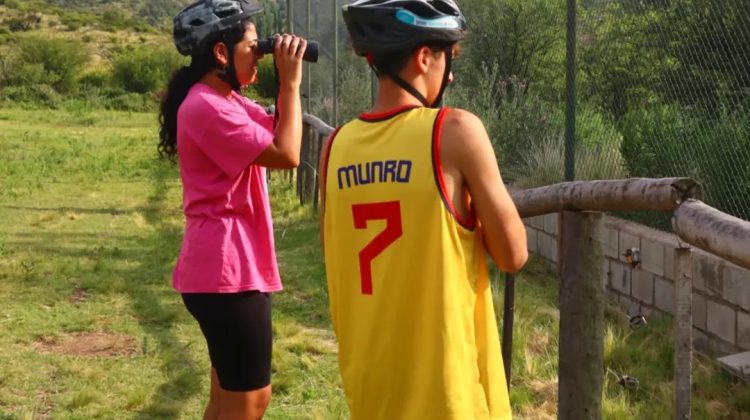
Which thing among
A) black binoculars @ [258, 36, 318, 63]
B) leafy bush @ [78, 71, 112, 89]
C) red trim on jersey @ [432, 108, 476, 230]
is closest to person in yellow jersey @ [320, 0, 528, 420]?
red trim on jersey @ [432, 108, 476, 230]

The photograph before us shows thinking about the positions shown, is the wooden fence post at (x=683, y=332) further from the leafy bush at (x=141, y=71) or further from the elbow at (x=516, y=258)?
the leafy bush at (x=141, y=71)

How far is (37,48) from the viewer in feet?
151

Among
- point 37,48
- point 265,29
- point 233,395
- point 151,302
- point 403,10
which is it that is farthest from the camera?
point 37,48

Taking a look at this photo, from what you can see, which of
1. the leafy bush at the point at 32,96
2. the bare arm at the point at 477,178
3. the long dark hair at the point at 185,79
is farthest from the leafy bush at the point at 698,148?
the leafy bush at the point at 32,96

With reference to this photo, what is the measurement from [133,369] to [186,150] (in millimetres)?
2870

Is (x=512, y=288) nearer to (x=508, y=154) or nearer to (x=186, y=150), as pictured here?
(x=186, y=150)

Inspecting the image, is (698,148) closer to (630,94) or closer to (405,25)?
(630,94)

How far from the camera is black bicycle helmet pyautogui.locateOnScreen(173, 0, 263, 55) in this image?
3.60 metres

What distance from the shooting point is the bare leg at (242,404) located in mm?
3582

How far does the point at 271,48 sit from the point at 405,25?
1254 millimetres

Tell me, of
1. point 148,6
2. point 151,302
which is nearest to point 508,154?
point 151,302

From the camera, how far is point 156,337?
6824 mm

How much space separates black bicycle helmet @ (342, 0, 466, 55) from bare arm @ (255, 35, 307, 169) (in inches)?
42.4

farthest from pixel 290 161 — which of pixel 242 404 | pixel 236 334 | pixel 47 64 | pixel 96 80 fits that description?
pixel 47 64
